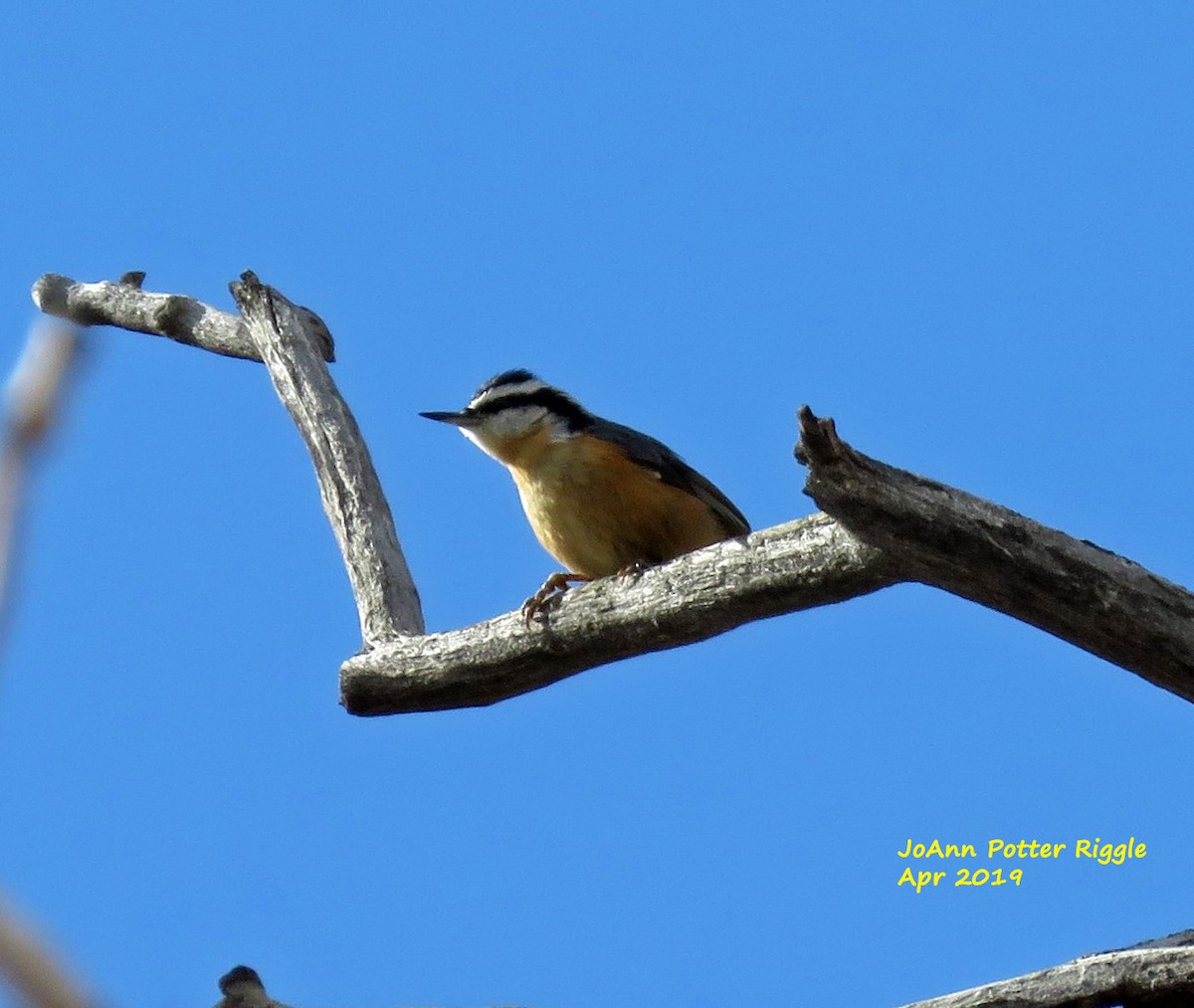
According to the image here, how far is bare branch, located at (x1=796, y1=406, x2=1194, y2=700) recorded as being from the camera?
3686mm

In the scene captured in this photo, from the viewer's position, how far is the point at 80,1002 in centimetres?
55

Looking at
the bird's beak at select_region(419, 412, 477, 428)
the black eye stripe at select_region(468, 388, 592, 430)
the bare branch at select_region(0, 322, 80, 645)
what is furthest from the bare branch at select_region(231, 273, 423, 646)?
the bare branch at select_region(0, 322, 80, 645)

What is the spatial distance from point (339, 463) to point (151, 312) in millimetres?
1733

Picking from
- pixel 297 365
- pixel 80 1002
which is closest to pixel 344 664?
pixel 297 365

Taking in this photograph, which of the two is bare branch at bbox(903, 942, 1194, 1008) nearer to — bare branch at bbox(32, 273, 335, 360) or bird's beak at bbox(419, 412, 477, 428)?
bird's beak at bbox(419, 412, 477, 428)

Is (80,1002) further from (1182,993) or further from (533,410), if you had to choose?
(533,410)

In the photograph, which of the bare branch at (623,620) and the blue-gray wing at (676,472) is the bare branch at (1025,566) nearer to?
the bare branch at (623,620)

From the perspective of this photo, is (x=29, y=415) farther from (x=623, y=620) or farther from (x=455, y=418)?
(x=455, y=418)

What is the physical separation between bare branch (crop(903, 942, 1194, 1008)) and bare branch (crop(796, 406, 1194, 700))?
740mm

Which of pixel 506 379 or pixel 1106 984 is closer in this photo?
pixel 1106 984

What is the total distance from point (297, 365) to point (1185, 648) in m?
3.97

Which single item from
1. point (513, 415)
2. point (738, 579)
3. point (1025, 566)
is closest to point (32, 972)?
point (1025, 566)

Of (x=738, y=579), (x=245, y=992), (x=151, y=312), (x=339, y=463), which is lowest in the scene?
(x=245, y=992)

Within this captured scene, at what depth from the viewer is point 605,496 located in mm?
6293
